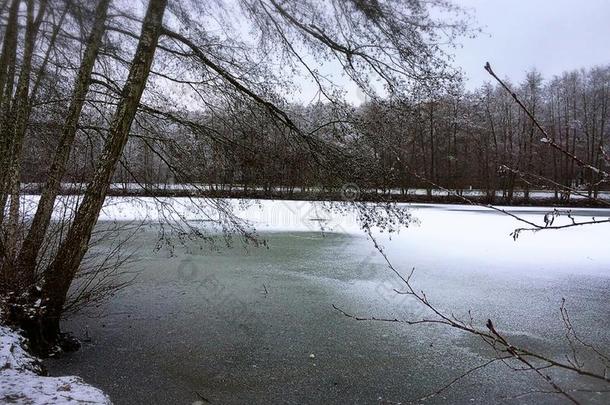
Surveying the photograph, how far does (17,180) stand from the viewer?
4.63 metres

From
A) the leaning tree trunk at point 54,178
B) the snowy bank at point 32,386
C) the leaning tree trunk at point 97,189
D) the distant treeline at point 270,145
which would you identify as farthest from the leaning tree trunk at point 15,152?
the snowy bank at point 32,386

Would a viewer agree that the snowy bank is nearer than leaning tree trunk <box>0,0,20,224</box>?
No

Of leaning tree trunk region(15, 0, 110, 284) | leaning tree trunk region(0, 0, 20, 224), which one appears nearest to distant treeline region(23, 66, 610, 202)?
leaning tree trunk region(15, 0, 110, 284)

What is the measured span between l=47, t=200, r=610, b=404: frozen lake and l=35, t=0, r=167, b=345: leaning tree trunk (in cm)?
56

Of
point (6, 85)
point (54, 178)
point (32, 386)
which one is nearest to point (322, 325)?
point (32, 386)

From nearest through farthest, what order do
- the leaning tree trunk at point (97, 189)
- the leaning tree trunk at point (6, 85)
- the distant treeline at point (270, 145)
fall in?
the leaning tree trunk at point (6, 85), the leaning tree trunk at point (97, 189), the distant treeline at point (270, 145)

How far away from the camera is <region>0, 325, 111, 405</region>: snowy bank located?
115 inches

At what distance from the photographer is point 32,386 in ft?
10.2

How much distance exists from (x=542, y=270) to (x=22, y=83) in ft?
29.3

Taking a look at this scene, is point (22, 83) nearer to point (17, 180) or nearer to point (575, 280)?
point (17, 180)

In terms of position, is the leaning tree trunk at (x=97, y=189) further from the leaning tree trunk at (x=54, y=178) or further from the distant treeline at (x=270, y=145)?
the distant treeline at (x=270, y=145)

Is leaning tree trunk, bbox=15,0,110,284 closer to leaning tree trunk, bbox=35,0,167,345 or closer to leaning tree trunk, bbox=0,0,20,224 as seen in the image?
leaning tree trunk, bbox=35,0,167,345

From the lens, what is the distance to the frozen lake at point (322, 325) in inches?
161

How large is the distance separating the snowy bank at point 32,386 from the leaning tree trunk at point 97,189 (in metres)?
0.88
